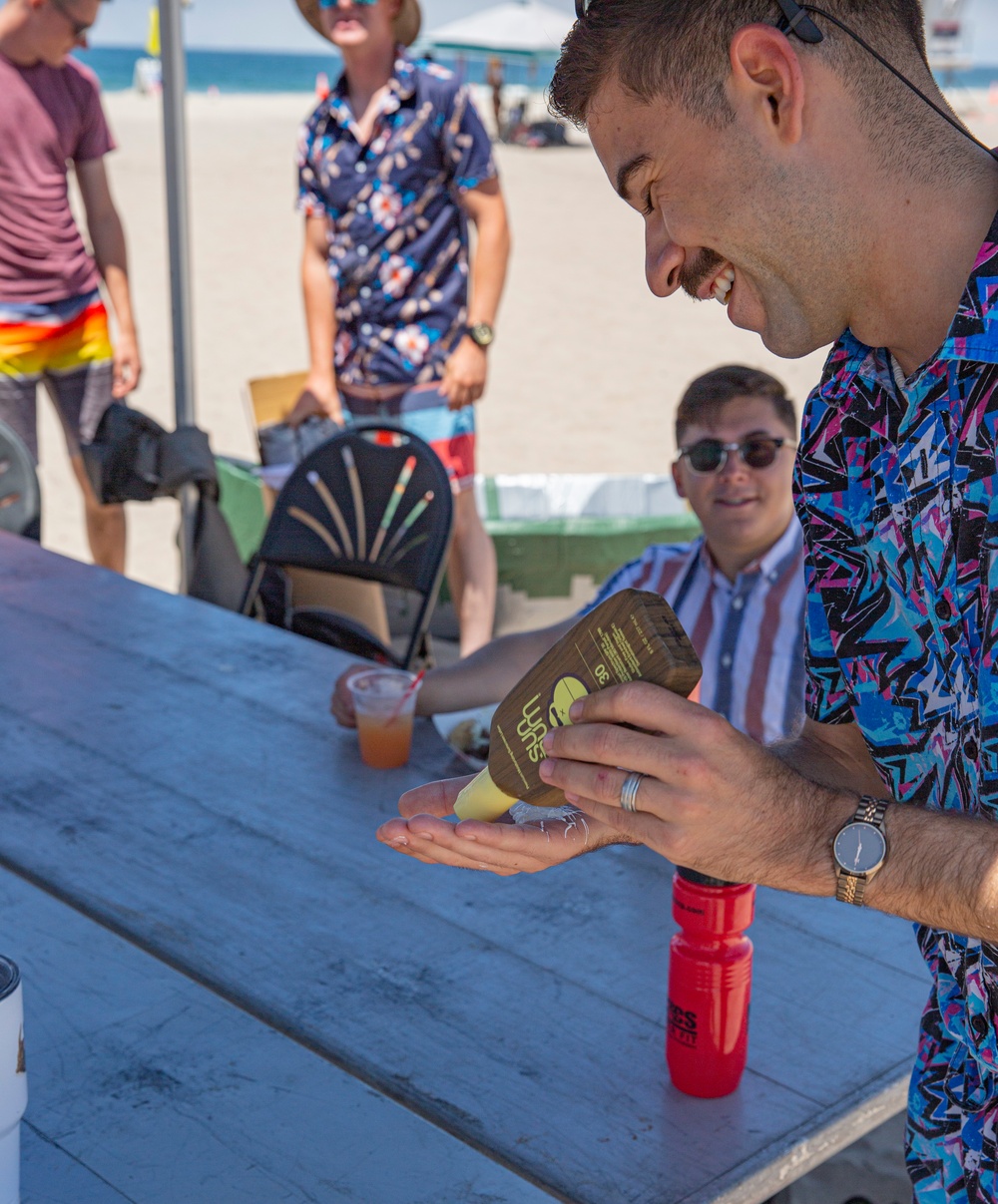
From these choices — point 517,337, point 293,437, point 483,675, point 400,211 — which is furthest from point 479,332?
point 517,337

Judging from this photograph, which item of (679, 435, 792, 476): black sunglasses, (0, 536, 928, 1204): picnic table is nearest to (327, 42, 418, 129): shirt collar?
(679, 435, 792, 476): black sunglasses

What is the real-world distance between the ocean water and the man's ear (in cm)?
4495

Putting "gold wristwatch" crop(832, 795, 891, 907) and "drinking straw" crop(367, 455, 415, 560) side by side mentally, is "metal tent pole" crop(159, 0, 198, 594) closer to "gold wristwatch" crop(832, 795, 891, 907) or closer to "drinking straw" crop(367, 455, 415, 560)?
"drinking straw" crop(367, 455, 415, 560)

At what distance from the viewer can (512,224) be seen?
14.7 meters

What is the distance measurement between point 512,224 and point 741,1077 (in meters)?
14.2

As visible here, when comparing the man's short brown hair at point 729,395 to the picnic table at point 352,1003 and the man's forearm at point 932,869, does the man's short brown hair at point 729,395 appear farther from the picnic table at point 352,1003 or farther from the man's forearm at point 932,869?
the man's forearm at point 932,869

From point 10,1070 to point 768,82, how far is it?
89cm

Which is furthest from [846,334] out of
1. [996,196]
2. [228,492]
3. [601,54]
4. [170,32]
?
[170,32]

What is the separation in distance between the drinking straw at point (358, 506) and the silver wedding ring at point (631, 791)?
7.02 feet

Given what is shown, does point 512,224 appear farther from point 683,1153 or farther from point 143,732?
point 683,1153

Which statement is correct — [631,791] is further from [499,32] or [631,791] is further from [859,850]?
[499,32]

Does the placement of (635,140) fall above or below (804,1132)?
above

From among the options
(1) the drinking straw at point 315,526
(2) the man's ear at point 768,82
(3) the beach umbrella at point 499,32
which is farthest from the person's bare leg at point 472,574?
(3) the beach umbrella at point 499,32

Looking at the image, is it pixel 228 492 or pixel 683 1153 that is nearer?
pixel 683 1153
